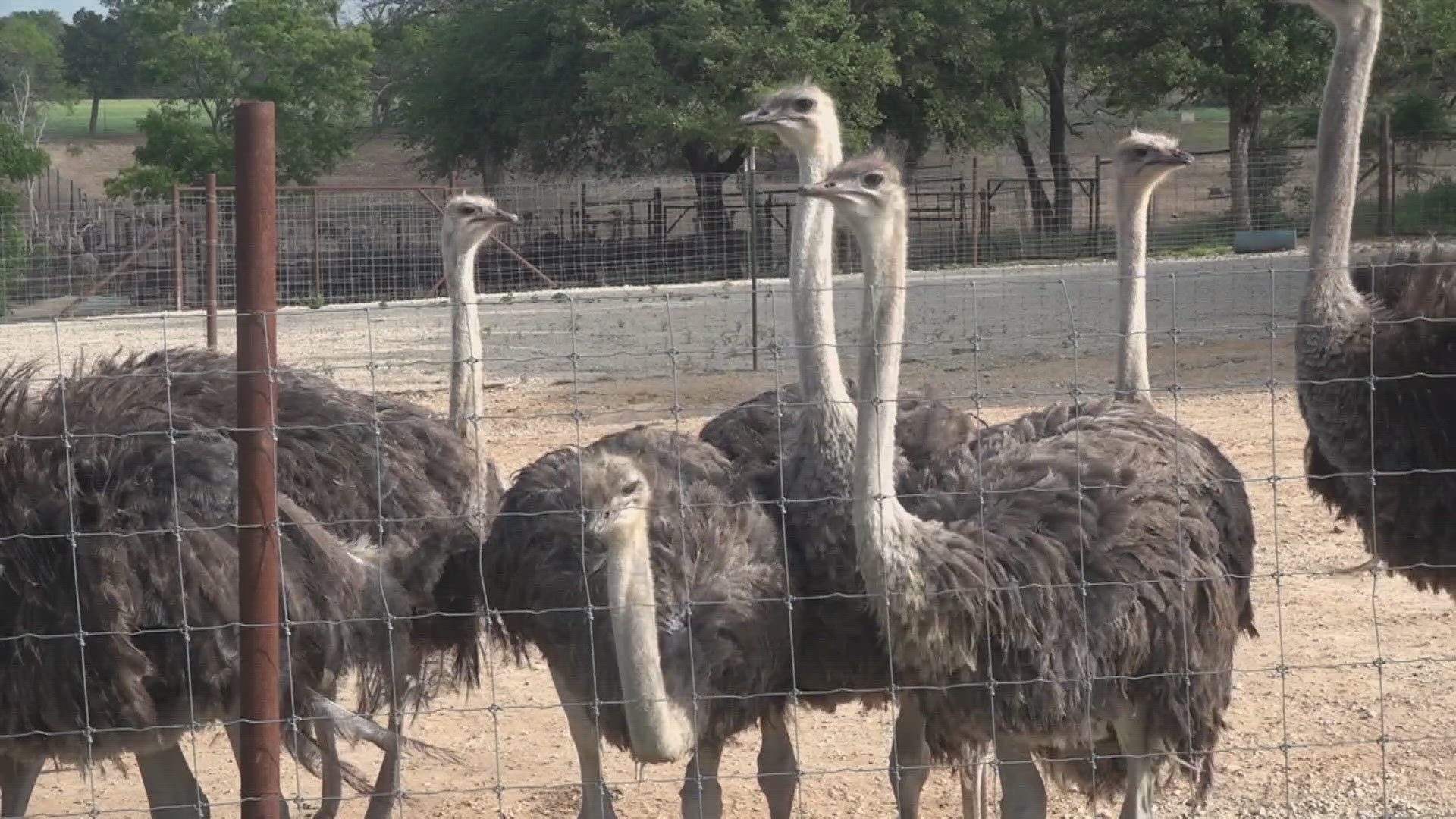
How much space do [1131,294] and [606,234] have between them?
22.0 metres

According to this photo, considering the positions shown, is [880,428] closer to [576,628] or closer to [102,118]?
[576,628]

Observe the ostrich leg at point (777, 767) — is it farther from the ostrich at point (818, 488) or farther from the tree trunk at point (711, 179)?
the tree trunk at point (711, 179)

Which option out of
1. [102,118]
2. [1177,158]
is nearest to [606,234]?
[1177,158]

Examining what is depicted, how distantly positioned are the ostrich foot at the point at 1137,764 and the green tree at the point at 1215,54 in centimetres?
2310

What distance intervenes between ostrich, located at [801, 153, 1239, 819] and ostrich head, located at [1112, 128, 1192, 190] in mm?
1672

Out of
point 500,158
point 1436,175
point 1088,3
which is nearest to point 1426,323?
point 1436,175

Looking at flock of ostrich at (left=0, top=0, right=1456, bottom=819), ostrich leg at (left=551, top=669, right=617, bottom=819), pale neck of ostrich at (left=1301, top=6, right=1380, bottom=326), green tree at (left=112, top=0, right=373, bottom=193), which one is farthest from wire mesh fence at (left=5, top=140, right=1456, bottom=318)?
ostrich leg at (left=551, top=669, right=617, bottom=819)

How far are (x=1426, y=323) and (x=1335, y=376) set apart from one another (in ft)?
1.01

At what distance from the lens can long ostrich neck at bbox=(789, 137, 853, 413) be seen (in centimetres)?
505

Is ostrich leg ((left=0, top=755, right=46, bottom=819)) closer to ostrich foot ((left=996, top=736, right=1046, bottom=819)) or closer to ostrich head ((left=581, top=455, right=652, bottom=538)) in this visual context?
ostrich head ((left=581, top=455, right=652, bottom=538))

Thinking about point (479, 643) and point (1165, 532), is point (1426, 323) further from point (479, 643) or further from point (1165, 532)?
point (479, 643)

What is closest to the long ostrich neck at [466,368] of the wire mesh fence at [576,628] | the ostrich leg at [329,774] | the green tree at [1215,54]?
the wire mesh fence at [576,628]

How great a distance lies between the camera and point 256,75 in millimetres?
42156

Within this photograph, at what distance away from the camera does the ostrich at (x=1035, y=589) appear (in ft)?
14.3
